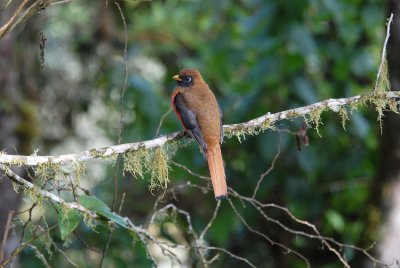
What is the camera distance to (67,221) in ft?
11.2

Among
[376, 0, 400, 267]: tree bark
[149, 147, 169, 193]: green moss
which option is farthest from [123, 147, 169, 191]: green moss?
[376, 0, 400, 267]: tree bark

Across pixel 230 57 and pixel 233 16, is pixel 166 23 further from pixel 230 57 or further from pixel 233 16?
pixel 230 57

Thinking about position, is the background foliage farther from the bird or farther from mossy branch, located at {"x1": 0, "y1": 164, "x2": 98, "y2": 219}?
mossy branch, located at {"x1": 0, "y1": 164, "x2": 98, "y2": 219}

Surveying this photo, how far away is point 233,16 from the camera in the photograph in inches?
340

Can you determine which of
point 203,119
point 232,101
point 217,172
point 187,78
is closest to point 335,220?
point 232,101

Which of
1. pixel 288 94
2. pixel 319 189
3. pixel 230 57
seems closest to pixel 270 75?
pixel 288 94

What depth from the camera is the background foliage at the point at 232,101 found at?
703 centimetres

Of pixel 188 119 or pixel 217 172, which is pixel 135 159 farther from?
pixel 188 119

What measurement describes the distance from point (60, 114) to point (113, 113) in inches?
29.9

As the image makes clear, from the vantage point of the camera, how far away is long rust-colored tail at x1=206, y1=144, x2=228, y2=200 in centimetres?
433

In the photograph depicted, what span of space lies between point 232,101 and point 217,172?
2.99 m

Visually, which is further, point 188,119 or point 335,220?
point 335,220

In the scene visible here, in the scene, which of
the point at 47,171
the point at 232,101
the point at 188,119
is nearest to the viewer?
the point at 47,171

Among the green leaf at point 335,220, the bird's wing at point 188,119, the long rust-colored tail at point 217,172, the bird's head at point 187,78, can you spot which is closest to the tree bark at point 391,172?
the green leaf at point 335,220
